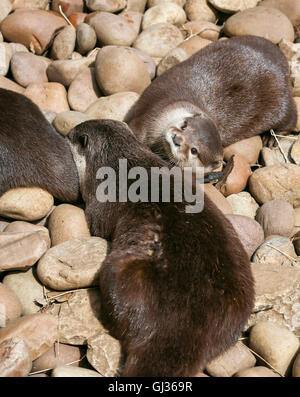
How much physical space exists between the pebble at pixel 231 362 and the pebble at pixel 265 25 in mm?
3265

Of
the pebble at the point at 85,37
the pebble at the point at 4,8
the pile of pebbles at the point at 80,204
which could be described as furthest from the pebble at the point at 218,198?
the pebble at the point at 4,8

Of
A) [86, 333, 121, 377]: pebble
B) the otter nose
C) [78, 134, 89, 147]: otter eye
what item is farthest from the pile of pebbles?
[78, 134, 89, 147]: otter eye

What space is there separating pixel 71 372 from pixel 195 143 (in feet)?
7.12

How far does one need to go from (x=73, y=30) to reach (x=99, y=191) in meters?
1.94

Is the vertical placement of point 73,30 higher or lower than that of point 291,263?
higher

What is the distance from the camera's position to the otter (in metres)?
4.45

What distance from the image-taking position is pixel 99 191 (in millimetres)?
3469

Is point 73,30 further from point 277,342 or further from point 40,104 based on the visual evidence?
point 277,342

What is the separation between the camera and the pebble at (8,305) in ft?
9.61

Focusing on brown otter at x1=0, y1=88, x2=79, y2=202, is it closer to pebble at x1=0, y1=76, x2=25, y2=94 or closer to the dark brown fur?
pebble at x1=0, y1=76, x2=25, y2=94

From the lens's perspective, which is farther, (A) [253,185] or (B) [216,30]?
(B) [216,30]
